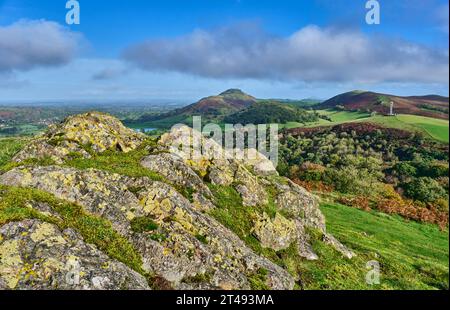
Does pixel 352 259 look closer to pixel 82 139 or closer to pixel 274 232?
pixel 274 232

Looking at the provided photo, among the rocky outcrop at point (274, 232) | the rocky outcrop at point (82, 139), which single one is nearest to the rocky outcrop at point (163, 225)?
the rocky outcrop at point (274, 232)

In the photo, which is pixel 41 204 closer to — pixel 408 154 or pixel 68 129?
pixel 68 129

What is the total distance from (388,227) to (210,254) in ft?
129

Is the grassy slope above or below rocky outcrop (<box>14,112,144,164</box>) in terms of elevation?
below

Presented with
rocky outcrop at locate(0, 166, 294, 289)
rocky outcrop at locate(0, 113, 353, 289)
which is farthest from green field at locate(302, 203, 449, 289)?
rocky outcrop at locate(0, 166, 294, 289)

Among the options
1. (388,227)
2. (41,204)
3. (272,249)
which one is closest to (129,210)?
(41,204)

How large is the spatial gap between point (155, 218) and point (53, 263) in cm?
547

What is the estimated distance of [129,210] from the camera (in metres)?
17.2

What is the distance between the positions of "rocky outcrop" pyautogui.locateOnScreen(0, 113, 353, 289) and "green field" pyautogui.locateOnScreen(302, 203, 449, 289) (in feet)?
5.12

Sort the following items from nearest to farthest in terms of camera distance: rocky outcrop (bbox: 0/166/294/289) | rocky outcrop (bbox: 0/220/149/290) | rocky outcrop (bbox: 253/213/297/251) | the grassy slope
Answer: rocky outcrop (bbox: 0/220/149/290) < rocky outcrop (bbox: 0/166/294/289) < the grassy slope < rocky outcrop (bbox: 253/213/297/251)

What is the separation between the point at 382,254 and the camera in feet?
98.3

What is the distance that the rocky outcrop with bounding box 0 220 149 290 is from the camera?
Result: 1176 centimetres

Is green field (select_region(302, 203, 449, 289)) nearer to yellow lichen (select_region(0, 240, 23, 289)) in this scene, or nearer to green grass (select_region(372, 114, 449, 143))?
yellow lichen (select_region(0, 240, 23, 289))

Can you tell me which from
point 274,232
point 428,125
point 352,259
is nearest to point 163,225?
point 274,232
